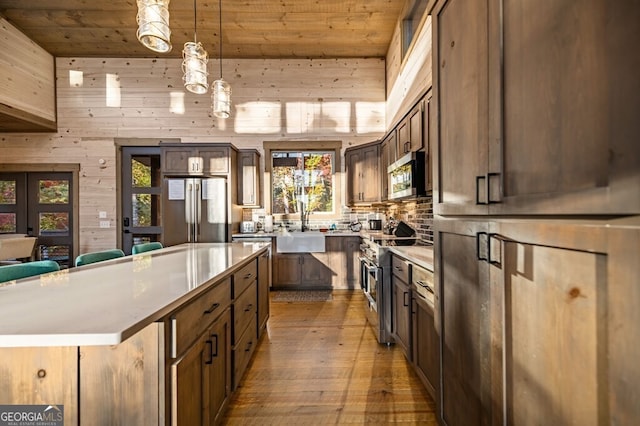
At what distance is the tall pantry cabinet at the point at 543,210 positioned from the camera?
68 centimetres

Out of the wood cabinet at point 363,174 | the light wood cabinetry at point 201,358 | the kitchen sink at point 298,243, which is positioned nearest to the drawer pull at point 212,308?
the light wood cabinetry at point 201,358

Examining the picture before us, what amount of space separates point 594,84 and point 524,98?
0.79 ft

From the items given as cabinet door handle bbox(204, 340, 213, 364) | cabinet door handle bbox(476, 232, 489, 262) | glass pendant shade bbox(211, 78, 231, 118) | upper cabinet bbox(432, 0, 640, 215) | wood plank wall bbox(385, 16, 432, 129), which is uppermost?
wood plank wall bbox(385, 16, 432, 129)

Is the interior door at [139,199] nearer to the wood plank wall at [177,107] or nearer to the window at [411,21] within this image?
the wood plank wall at [177,107]

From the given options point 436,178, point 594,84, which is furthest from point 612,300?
point 436,178

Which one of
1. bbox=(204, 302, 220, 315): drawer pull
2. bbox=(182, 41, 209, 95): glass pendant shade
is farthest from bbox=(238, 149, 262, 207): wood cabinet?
bbox=(204, 302, 220, 315): drawer pull

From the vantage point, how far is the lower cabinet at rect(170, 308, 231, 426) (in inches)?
44.7

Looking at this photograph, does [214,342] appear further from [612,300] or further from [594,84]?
[594,84]

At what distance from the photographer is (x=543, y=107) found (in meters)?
0.91

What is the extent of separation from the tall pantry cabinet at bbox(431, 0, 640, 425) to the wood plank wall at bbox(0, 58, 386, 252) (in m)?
4.37

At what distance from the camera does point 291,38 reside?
5.09 meters

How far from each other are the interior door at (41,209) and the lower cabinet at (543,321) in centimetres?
666

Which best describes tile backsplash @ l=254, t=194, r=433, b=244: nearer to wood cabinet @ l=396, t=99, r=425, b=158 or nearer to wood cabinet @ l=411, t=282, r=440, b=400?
wood cabinet @ l=396, t=99, r=425, b=158

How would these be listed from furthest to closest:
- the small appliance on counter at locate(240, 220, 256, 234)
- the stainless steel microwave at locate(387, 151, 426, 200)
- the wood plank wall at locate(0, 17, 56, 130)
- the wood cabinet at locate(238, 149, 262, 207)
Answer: the small appliance on counter at locate(240, 220, 256, 234) < the wood cabinet at locate(238, 149, 262, 207) < the wood plank wall at locate(0, 17, 56, 130) < the stainless steel microwave at locate(387, 151, 426, 200)
